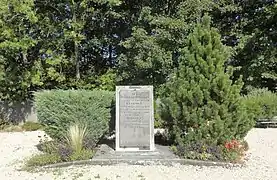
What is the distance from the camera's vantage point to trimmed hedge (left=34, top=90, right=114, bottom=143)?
908cm

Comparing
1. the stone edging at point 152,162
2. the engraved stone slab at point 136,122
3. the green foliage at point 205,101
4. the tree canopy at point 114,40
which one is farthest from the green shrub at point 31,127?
the green foliage at point 205,101

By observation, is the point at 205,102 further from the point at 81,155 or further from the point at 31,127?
the point at 31,127

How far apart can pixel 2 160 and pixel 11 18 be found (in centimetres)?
1091

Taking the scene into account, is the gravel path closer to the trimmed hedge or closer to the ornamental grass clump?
the ornamental grass clump

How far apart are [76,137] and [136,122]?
1.53 metres

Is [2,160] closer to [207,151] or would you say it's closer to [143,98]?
[143,98]

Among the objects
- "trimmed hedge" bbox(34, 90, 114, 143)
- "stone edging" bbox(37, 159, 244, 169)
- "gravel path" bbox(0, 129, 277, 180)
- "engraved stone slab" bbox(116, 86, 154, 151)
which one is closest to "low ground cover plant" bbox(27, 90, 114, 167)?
"trimmed hedge" bbox(34, 90, 114, 143)

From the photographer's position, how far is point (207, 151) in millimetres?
8492

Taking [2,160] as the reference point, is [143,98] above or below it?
above

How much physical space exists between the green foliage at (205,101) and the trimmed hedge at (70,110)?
69.5 inches

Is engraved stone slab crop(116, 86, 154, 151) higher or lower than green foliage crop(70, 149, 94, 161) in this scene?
higher

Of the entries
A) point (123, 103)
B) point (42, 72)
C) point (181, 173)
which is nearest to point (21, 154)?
point (123, 103)

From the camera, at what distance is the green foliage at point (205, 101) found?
8586 millimetres

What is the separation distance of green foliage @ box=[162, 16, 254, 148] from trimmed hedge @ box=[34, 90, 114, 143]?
1.76 m
